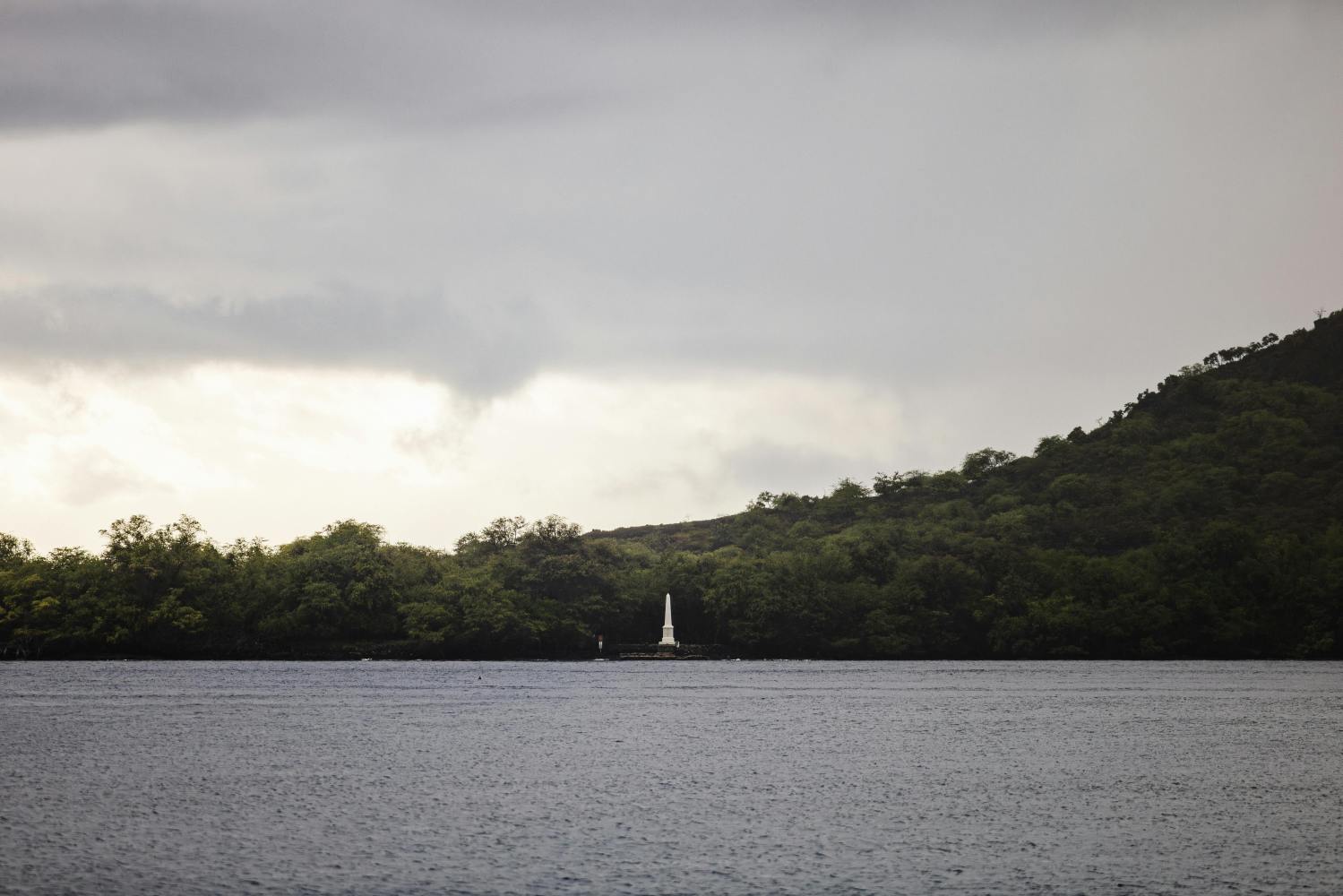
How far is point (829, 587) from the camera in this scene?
568ft

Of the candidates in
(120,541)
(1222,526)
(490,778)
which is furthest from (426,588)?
(490,778)

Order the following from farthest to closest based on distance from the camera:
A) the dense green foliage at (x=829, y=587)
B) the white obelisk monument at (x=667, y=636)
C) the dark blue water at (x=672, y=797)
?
1. the white obelisk monument at (x=667, y=636)
2. the dense green foliage at (x=829, y=587)
3. the dark blue water at (x=672, y=797)

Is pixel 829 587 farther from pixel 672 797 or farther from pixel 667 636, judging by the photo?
pixel 672 797

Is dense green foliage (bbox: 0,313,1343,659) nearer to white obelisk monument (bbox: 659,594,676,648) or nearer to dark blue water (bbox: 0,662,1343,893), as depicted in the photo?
white obelisk monument (bbox: 659,594,676,648)

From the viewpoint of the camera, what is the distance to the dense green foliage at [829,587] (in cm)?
15462

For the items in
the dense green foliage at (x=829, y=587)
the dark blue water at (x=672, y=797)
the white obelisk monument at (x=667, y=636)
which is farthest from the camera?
the white obelisk monument at (x=667, y=636)

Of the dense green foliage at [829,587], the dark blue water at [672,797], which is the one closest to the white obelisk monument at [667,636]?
the dense green foliage at [829,587]

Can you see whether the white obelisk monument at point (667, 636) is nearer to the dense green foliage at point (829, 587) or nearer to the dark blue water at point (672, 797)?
the dense green foliage at point (829, 587)

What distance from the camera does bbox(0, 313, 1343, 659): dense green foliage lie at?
15462 centimetres

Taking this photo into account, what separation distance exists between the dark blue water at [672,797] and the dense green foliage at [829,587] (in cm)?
7703

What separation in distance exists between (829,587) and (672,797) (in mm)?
137923

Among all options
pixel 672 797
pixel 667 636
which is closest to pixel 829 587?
pixel 667 636

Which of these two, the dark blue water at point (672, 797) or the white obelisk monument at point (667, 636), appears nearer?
the dark blue water at point (672, 797)

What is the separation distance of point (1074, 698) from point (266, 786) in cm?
6218
